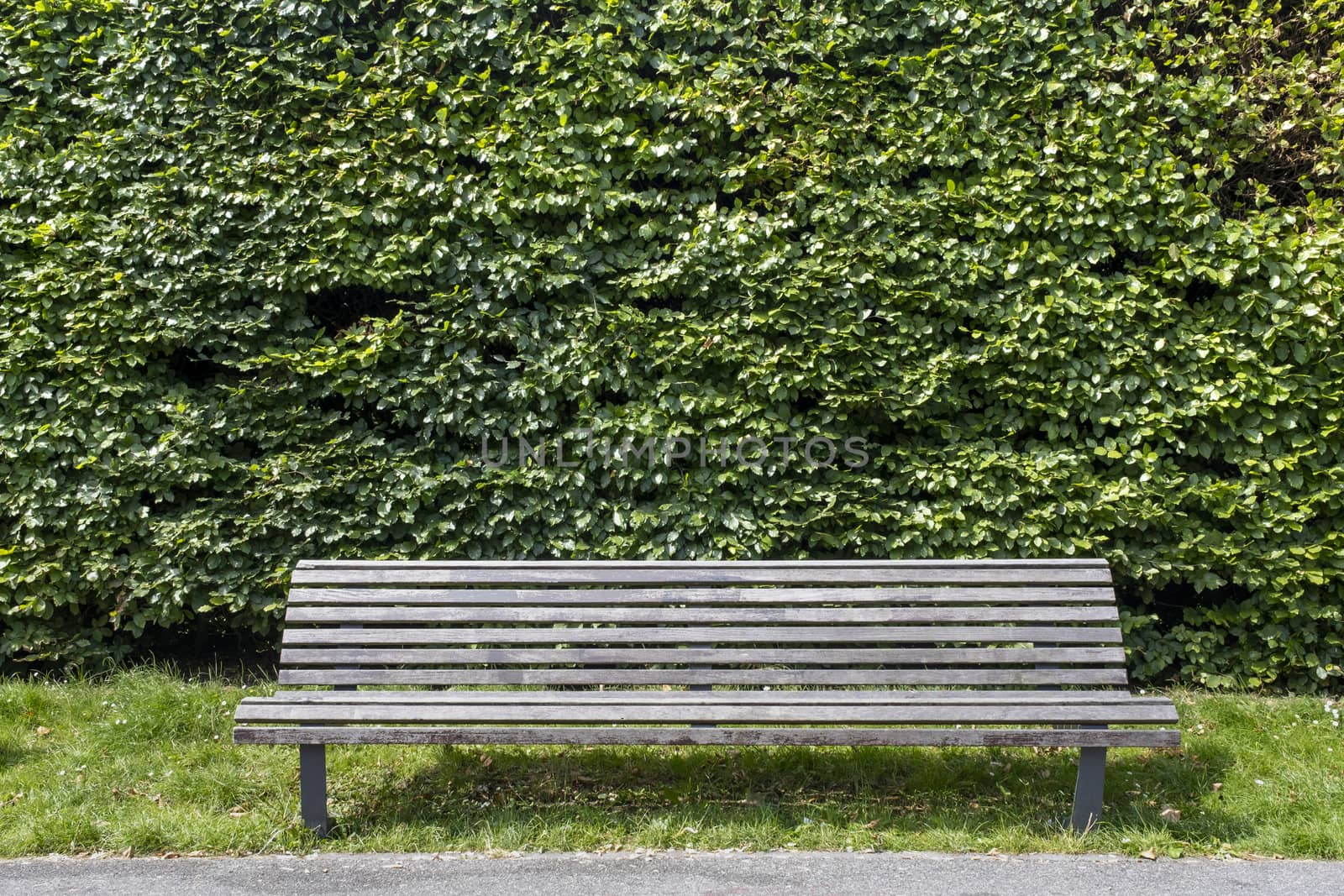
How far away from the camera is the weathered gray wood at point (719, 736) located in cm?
295

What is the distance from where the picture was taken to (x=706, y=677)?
327 centimetres

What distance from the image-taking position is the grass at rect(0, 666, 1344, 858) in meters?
3.01

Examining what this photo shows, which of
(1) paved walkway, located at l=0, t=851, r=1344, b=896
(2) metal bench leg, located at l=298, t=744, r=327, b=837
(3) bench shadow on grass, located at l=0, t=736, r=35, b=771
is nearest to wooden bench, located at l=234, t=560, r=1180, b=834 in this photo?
(2) metal bench leg, located at l=298, t=744, r=327, b=837

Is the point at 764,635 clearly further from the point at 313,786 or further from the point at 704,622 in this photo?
the point at 313,786

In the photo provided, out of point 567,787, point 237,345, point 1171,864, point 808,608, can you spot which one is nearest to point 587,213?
point 237,345

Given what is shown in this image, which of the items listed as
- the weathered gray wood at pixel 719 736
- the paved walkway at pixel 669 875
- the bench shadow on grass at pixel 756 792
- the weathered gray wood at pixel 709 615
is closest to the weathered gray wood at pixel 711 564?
the weathered gray wood at pixel 709 615

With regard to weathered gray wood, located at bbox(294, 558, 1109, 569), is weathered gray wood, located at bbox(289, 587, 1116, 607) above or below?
below

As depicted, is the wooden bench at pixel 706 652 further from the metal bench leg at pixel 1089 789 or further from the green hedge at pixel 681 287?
the green hedge at pixel 681 287

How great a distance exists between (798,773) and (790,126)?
108 inches

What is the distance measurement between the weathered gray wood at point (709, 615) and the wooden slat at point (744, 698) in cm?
24

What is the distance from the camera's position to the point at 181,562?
434cm

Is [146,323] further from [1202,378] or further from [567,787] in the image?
[1202,378]

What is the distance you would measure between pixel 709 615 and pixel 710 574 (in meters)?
0.15

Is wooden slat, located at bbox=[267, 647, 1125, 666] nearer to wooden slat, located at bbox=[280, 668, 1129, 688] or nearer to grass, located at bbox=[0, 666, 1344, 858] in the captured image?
wooden slat, located at bbox=[280, 668, 1129, 688]
